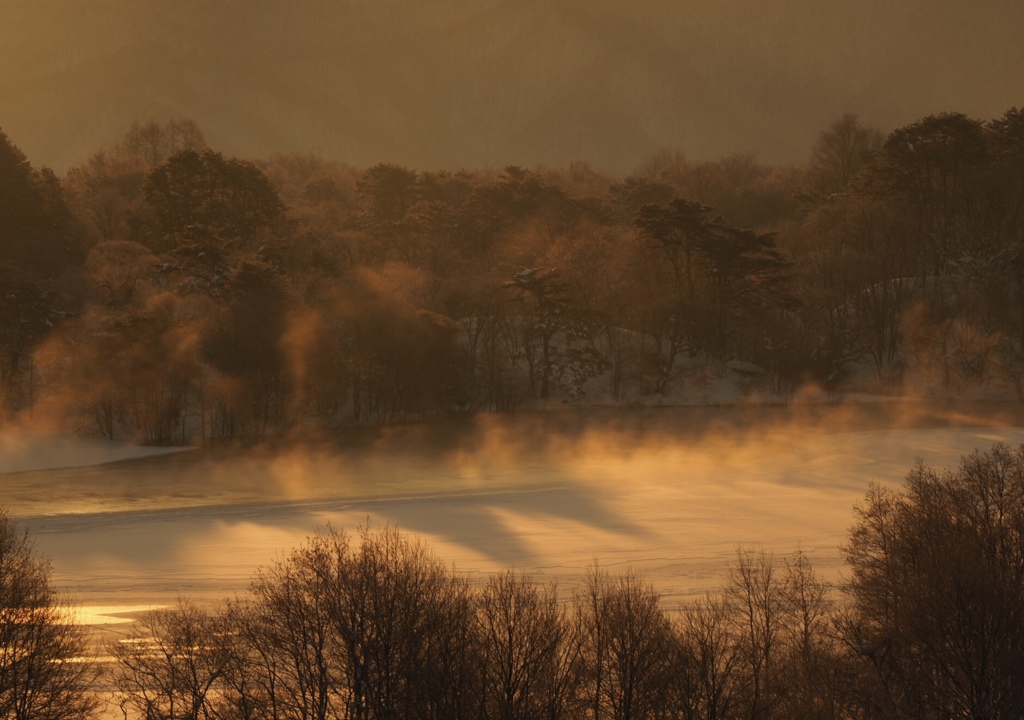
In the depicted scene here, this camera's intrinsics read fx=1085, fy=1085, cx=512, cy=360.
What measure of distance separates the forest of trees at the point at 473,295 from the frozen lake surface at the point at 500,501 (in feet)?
26.9

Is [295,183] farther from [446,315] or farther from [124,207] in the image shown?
[446,315]

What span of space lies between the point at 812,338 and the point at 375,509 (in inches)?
1894

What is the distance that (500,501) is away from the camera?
45.8 meters

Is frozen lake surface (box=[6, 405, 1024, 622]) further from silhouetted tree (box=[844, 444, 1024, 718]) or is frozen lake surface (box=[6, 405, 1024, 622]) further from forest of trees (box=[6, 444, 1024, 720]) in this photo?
forest of trees (box=[6, 444, 1024, 720])

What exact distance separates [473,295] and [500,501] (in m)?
39.1

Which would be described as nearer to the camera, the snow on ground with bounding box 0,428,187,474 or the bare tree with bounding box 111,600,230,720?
the bare tree with bounding box 111,600,230,720

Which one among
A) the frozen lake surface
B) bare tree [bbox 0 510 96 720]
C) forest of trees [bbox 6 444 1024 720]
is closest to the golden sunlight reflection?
the frozen lake surface

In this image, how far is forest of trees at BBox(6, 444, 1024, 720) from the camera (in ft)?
69.9

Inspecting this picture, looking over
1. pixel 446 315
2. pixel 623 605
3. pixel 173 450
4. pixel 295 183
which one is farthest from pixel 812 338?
pixel 295 183

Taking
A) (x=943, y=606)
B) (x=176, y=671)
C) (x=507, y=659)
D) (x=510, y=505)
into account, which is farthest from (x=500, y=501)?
(x=176, y=671)

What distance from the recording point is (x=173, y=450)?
213ft

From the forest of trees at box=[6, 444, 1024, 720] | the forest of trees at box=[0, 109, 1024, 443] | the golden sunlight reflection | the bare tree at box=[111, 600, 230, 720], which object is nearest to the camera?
the bare tree at box=[111, 600, 230, 720]

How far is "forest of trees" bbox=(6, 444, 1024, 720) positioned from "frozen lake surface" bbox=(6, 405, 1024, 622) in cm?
719

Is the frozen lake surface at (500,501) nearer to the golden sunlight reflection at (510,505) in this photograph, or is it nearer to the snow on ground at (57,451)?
the golden sunlight reflection at (510,505)
